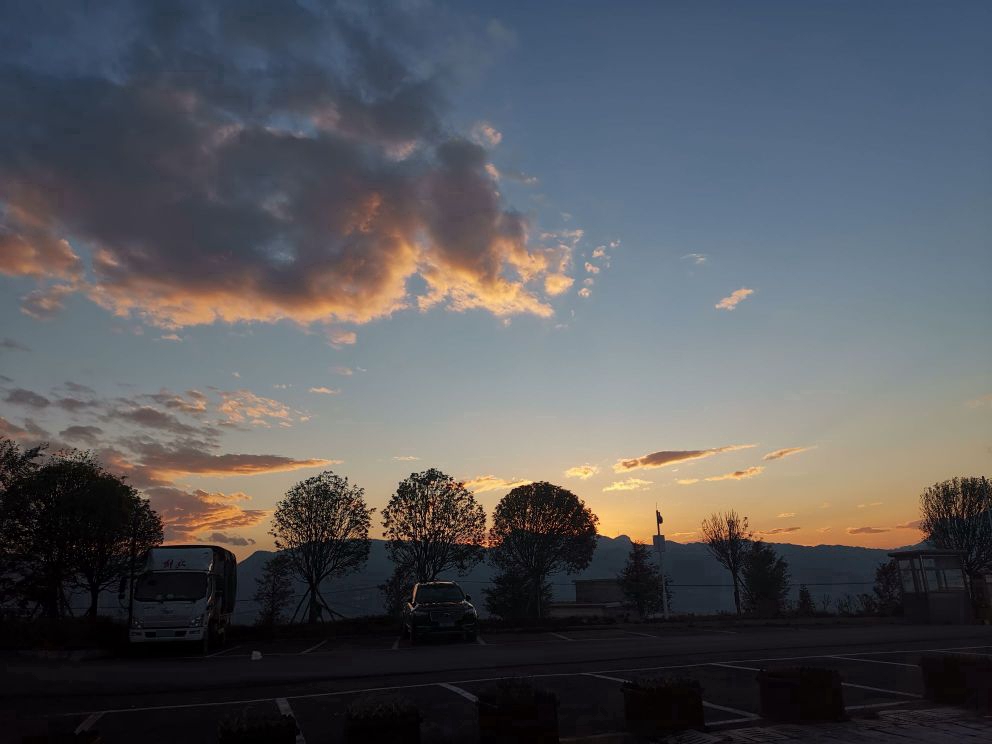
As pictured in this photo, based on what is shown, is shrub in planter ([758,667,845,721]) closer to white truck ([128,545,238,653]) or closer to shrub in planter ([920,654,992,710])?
shrub in planter ([920,654,992,710])

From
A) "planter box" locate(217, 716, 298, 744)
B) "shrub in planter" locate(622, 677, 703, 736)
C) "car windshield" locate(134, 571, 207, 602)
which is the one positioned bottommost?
"shrub in planter" locate(622, 677, 703, 736)

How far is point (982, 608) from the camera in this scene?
30031 millimetres

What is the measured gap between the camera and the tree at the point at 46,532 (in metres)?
37.2

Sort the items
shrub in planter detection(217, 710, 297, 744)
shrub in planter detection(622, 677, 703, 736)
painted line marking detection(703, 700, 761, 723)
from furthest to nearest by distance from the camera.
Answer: painted line marking detection(703, 700, 761, 723)
shrub in planter detection(622, 677, 703, 736)
shrub in planter detection(217, 710, 297, 744)

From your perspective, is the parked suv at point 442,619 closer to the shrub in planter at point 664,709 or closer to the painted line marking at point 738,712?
the painted line marking at point 738,712

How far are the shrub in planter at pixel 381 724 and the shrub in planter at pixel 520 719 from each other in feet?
3.01

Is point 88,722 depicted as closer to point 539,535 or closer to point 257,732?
point 257,732

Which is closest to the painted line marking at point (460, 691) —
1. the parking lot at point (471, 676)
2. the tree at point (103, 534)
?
the parking lot at point (471, 676)

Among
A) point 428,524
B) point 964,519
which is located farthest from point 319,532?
point 964,519

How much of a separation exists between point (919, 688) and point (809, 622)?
20017 millimetres

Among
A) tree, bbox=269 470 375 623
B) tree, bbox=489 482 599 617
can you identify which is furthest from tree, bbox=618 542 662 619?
tree, bbox=269 470 375 623

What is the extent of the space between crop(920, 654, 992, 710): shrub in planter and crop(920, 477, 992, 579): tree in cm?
5142

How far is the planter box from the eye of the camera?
18.9 ft

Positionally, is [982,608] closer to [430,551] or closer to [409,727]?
[430,551]
